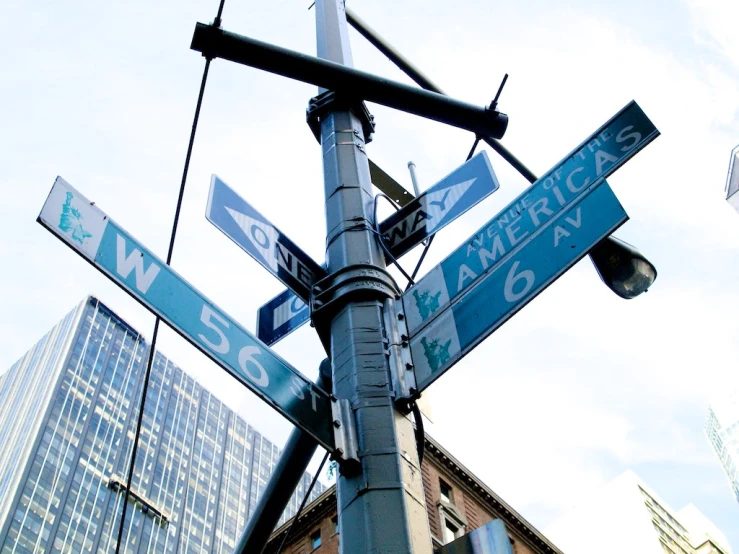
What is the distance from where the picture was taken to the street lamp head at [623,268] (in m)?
5.57

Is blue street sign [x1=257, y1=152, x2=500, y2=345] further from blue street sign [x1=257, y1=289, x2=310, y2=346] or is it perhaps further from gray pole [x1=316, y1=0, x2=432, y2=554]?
gray pole [x1=316, y1=0, x2=432, y2=554]

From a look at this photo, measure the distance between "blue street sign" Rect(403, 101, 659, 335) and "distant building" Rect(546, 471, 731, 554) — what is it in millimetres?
92799

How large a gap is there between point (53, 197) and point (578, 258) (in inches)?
97.5

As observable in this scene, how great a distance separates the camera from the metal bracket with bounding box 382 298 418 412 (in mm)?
3832

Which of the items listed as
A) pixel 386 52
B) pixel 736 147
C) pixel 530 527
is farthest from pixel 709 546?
pixel 386 52

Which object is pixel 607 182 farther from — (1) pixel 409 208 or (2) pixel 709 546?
(2) pixel 709 546

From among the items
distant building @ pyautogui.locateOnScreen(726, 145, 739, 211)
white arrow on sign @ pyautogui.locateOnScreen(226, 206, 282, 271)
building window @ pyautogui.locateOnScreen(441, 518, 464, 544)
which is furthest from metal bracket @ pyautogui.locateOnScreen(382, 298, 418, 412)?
distant building @ pyautogui.locateOnScreen(726, 145, 739, 211)

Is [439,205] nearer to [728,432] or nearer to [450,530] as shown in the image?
[450,530]

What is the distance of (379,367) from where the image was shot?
3.93 m

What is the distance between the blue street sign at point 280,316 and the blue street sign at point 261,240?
1.32 feet

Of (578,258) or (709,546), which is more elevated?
(709,546)

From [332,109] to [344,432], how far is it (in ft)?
8.04

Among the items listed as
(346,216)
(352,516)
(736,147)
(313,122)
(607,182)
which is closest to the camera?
(352,516)

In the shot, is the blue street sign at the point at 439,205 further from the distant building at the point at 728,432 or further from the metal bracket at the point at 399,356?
the distant building at the point at 728,432
